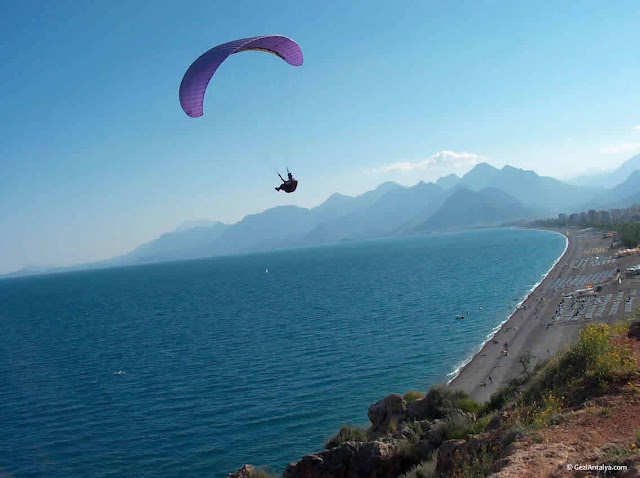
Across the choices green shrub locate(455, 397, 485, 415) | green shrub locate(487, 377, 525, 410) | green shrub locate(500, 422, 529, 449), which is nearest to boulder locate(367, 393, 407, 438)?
green shrub locate(455, 397, 485, 415)

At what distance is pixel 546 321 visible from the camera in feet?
142

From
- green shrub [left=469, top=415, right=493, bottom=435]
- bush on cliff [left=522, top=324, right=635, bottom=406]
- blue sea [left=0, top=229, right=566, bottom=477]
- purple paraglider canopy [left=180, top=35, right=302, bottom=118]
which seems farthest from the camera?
blue sea [left=0, top=229, right=566, bottom=477]

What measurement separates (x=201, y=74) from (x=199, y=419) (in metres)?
21.6

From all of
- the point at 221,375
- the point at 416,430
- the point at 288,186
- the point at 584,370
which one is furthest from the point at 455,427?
the point at 221,375

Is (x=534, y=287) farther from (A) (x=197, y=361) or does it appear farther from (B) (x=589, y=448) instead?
(B) (x=589, y=448)

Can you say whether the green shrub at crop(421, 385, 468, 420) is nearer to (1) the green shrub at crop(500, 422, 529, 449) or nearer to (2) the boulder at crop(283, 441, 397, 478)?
(2) the boulder at crop(283, 441, 397, 478)

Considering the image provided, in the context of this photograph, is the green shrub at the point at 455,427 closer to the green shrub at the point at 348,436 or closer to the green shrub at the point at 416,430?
the green shrub at the point at 416,430

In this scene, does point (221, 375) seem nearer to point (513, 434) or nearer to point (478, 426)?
point (478, 426)

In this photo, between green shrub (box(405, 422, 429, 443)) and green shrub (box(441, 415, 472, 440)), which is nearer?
green shrub (box(441, 415, 472, 440))

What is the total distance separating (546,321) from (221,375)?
32.5 metres

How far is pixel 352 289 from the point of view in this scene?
272ft

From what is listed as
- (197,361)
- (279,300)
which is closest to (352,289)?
(279,300)

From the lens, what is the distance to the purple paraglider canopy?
583 inches

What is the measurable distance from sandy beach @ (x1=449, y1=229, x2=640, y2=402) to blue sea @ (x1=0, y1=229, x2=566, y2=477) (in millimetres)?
2111
